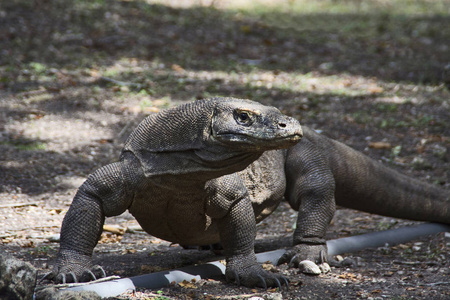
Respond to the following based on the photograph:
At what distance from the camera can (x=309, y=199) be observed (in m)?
4.59

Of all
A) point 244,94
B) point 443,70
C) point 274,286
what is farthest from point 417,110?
point 274,286

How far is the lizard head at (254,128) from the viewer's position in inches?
120

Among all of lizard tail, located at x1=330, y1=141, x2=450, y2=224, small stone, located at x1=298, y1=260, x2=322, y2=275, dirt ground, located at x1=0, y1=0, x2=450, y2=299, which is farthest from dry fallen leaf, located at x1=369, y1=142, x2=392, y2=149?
small stone, located at x1=298, y1=260, x2=322, y2=275

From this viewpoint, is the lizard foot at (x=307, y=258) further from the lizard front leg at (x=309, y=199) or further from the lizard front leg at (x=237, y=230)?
the lizard front leg at (x=237, y=230)

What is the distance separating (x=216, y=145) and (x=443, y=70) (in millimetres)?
7487

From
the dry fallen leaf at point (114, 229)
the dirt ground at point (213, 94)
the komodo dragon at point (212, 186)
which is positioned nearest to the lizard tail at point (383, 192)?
the dirt ground at point (213, 94)

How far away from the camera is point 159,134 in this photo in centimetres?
351

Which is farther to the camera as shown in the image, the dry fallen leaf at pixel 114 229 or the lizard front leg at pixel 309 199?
the dry fallen leaf at pixel 114 229

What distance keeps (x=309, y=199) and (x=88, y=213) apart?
171 cm

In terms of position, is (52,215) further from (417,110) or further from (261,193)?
(417,110)

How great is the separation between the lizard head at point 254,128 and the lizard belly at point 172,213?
530mm

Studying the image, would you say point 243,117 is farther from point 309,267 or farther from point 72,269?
point 309,267

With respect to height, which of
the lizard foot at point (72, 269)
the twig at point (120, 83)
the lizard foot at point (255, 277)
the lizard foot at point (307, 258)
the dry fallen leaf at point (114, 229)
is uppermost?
the twig at point (120, 83)

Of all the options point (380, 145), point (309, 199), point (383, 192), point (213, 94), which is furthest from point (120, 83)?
point (309, 199)
